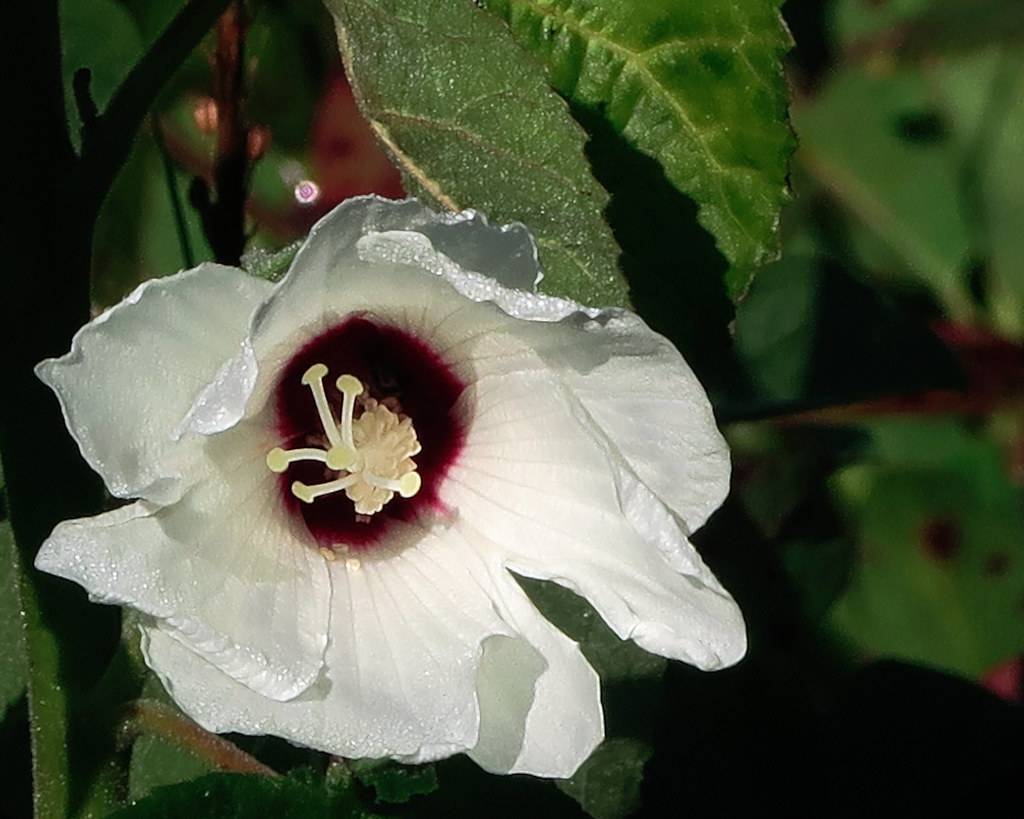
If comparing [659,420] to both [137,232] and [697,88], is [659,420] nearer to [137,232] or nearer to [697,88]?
[697,88]

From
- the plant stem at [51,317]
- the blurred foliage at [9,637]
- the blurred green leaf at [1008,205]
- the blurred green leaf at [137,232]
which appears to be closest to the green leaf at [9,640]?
the blurred foliage at [9,637]

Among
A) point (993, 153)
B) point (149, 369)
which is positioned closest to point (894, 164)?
point (993, 153)

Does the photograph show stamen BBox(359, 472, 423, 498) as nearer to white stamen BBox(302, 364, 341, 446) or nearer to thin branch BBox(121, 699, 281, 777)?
white stamen BBox(302, 364, 341, 446)

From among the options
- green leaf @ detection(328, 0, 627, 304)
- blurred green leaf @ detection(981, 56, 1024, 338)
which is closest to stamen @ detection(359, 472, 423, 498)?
green leaf @ detection(328, 0, 627, 304)

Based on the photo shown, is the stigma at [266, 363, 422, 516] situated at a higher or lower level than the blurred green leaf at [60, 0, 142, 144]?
lower

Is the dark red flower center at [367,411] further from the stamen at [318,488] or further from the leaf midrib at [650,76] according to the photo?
the leaf midrib at [650,76]

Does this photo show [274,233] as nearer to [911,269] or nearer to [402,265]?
[911,269]
